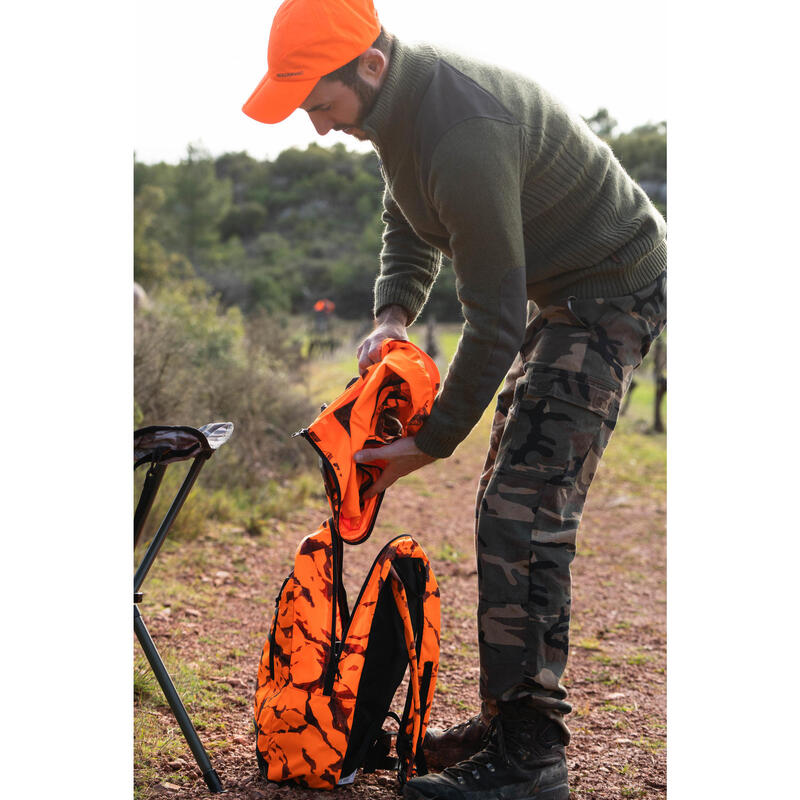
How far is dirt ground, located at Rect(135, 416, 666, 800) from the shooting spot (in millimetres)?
2320

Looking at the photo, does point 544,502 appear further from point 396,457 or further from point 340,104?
point 340,104

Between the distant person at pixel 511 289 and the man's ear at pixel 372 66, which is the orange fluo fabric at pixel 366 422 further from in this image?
the man's ear at pixel 372 66

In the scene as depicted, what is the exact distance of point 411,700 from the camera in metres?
2.21

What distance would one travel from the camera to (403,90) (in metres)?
1.89

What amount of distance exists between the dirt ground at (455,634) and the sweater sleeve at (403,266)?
1.32 meters

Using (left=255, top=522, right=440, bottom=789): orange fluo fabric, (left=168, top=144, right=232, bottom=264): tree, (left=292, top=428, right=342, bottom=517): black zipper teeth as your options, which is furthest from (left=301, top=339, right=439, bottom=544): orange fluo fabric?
(left=168, top=144, right=232, bottom=264): tree

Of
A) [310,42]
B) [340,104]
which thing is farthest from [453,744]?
[310,42]

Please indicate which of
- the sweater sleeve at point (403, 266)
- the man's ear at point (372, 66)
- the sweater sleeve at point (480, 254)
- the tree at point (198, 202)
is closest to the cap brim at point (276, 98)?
the man's ear at point (372, 66)

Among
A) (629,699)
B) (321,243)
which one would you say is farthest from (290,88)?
(321,243)

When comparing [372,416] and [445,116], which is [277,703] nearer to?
[372,416]

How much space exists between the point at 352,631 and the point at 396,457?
0.47 metres

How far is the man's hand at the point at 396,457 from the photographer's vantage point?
2057 mm

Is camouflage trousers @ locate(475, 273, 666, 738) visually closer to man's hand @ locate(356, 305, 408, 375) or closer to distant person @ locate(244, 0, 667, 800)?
distant person @ locate(244, 0, 667, 800)

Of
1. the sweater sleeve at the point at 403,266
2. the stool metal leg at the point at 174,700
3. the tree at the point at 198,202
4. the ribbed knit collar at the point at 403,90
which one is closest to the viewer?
the ribbed knit collar at the point at 403,90
